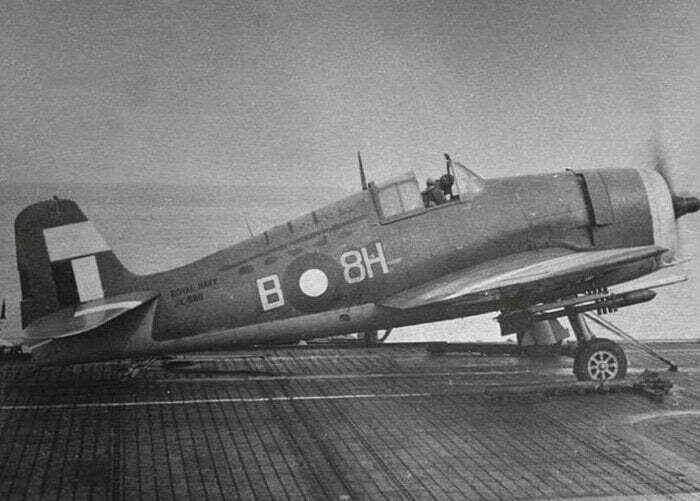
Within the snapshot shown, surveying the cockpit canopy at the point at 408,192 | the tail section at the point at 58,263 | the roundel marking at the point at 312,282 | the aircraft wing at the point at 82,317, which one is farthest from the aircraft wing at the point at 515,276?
the tail section at the point at 58,263

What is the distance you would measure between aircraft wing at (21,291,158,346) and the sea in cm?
324

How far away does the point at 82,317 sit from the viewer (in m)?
7.34

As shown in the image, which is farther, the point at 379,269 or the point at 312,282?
the point at 379,269

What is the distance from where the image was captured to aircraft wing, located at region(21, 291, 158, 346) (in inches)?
277

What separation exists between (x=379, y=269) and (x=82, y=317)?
10.4 feet

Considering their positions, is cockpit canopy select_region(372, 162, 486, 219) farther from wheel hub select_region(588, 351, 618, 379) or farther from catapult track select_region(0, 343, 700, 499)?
wheel hub select_region(588, 351, 618, 379)

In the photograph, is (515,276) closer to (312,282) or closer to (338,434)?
(312,282)

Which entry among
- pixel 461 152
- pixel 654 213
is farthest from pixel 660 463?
pixel 461 152

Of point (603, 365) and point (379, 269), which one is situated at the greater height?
point (379, 269)

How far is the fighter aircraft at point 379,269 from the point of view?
760 cm

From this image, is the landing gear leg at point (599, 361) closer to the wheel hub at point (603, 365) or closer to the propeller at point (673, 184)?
the wheel hub at point (603, 365)

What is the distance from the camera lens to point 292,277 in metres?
7.75

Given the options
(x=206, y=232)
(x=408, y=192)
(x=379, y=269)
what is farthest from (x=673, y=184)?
(x=206, y=232)

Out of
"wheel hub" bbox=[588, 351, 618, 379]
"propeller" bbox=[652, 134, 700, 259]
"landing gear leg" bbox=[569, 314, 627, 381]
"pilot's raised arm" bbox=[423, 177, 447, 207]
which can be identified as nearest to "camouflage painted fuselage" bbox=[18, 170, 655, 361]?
"pilot's raised arm" bbox=[423, 177, 447, 207]
